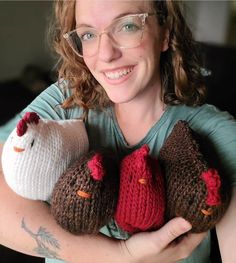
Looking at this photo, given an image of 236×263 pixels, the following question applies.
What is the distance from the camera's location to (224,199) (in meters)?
0.53

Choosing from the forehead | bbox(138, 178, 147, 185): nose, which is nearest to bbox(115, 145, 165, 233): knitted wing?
bbox(138, 178, 147, 185): nose

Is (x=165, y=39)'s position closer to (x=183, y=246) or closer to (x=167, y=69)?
(x=167, y=69)

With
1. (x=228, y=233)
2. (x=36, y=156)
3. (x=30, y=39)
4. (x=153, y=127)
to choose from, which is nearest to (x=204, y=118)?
(x=153, y=127)

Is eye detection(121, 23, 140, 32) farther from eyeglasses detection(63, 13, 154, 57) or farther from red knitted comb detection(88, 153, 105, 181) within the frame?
red knitted comb detection(88, 153, 105, 181)

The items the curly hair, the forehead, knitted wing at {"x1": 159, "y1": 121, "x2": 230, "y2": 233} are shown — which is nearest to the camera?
knitted wing at {"x1": 159, "y1": 121, "x2": 230, "y2": 233}

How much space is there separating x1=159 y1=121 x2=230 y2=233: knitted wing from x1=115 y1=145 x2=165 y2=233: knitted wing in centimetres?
2

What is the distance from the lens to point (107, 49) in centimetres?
62

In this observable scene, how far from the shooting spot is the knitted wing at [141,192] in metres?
0.51

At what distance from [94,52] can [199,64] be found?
0.25 meters

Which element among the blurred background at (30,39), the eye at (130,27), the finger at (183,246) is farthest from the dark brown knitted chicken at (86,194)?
the blurred background at (30,39)

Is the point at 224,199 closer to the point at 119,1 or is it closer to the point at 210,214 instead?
the point at 210,214

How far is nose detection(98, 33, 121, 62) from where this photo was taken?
0.62 meters

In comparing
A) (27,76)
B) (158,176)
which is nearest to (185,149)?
(158,176)

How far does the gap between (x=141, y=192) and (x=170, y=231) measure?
8cm
